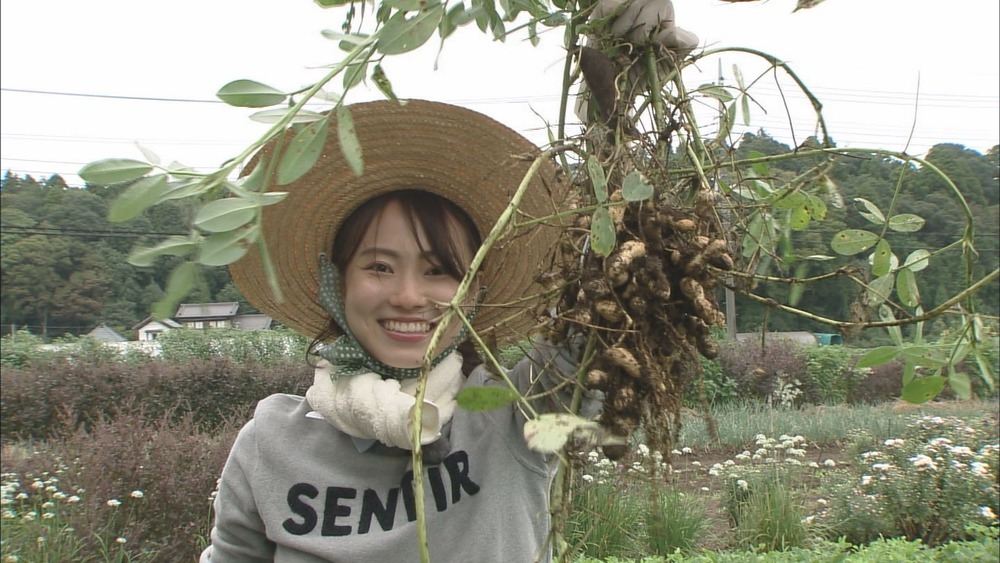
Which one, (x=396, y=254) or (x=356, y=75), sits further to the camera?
(x=396, y=254)

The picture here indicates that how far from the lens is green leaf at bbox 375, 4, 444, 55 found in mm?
671

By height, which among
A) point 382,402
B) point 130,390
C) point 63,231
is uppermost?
point 63,231

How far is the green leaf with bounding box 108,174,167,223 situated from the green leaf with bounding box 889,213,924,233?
2.87ft

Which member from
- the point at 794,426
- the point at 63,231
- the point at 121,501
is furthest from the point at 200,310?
the point at 63,231

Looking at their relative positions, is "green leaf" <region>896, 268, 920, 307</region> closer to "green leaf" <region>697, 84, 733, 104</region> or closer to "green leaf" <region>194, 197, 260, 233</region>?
"green leaf" <region>697, 84, 733, 104</region>

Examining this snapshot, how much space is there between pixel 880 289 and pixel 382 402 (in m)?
0.71

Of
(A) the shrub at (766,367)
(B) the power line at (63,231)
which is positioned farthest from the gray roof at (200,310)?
(B) the power line at (63,231)

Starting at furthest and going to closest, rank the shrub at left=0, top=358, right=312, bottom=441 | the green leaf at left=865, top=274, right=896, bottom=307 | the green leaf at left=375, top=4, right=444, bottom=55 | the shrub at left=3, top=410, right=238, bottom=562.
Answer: the shrub at left=0, top=358, right=312, bottom=441, the shrub at left=3, top=410, right=238, bottom=562, the green leaf at left=865, top=274, right=896, bottom=307, the green leaf at left=375, top=4, right=444, bottom=55

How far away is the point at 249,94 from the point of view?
67 cm

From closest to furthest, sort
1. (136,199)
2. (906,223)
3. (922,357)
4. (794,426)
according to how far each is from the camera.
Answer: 1. (136,199)
2. (922,357)
3. (906,223)
4. (794,426)

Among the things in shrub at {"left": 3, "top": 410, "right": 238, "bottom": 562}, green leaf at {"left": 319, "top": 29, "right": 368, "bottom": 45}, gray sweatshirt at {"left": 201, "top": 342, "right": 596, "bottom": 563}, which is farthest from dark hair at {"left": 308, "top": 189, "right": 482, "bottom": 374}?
shrub at {"left": 3, "top": 410, "right": 238, "bottom": 562}

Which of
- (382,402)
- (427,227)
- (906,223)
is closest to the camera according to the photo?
(906,223)

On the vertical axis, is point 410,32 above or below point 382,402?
above

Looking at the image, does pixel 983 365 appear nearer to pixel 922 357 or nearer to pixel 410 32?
pixel 922 357
